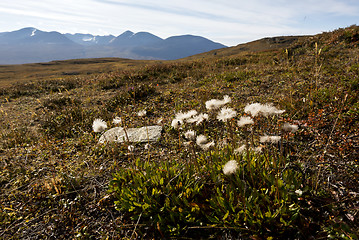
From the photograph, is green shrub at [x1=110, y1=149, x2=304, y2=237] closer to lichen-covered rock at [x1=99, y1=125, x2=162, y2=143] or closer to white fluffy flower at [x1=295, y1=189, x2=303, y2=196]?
white fluffy flower at [x1=295, y1=189, x2=303, y2=196]

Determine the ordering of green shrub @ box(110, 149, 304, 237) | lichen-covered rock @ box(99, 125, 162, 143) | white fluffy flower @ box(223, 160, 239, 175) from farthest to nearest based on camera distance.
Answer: lichen-covered rock @ box(99, 125, 162, 143) < white fluffy flower @ box(223, 160, 239, 175) < green shrub @ box(110, 149, 304, 237)

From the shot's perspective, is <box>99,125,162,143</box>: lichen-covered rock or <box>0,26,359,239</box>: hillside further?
<box>99,125,162,143</box>: lichen-covered rock

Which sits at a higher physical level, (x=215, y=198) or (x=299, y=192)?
(x=299, y=192)

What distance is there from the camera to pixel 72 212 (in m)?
3.53

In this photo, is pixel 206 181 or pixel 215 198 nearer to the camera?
pixel 215 198

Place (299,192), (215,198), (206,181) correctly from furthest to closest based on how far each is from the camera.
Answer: (206,181) → (215,198) → (299,192)

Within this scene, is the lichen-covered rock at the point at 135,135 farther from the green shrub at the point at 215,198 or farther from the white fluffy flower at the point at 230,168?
the white fluffy flower at the point at 230,168

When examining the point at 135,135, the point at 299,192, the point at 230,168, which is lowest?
the point at 135,135

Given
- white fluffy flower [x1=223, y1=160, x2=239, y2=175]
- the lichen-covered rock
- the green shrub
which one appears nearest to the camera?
the green shrub

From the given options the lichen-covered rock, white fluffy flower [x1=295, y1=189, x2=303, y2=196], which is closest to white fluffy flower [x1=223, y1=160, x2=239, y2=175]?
white fluffy flower [x1=295, y1=189, x2=303, y2=196]

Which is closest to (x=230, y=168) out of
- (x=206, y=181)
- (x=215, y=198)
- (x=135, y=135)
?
(x=215, y=198)

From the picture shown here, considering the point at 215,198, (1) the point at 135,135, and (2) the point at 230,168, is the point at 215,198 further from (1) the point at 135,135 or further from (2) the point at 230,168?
(1) the point at 135,135

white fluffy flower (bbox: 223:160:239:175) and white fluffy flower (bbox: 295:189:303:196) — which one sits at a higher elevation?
white fluffy flower (bbox: 223:160:239:175)

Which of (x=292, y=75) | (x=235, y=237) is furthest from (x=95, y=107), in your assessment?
(x=292, y=75)
